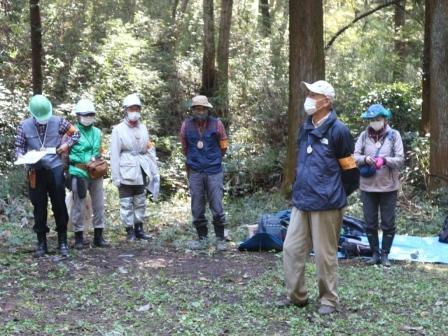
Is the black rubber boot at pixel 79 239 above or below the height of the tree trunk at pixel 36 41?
below

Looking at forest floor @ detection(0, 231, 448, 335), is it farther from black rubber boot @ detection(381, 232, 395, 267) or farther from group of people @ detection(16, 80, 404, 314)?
group of people @ detection(16, 80, 404, 314)

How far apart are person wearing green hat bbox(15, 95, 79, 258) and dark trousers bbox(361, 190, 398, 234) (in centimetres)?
358

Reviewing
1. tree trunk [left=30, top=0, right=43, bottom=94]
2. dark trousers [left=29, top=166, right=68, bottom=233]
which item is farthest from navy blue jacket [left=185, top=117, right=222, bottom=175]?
tree trunk [left=30, top=0, right=43, bottom=94]

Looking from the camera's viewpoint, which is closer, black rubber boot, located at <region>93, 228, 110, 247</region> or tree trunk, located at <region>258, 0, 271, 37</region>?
black rubber boot, located at <region>93, 228, 110, 247</region>

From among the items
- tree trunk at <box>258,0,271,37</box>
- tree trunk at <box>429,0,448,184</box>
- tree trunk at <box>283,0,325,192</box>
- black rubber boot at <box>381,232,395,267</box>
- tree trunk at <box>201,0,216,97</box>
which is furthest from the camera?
tree trunk at <box>258,0,271,37</box>

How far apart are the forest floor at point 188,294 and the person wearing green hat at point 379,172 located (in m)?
0.36

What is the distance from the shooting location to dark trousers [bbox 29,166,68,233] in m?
7.00

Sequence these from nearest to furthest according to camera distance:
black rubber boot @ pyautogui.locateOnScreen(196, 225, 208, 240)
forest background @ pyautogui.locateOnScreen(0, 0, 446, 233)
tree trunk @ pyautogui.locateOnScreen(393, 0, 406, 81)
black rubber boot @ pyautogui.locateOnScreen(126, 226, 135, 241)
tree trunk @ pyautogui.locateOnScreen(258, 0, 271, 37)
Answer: black rubber boot @ pyautogui.locateOnScreen(196, 225, 208, 240) < black rubber boot @ pyautogui.locateOnScreen(126, 226, 135, 241) < forest background @ pyautogui.locateOnScreen(0, 0, 446, 233) < tree trunk @ pyautogui.locateOnScreen(393, 0, 406, 81) < tree trunk @ pyautogui.locateOnScreen(258, 0, 271, 37)

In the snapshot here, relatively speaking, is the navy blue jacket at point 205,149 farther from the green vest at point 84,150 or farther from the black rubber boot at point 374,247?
the black rubber boot at point 374,247

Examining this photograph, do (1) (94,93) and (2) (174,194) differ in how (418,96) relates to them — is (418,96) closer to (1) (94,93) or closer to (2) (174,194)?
(2) (174,194)

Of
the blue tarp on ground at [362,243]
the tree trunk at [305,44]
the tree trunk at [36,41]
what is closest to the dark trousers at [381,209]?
the blue tarp on ground at [362,243]

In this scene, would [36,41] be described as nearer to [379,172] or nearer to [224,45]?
[224,45]

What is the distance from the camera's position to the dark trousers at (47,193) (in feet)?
23.0

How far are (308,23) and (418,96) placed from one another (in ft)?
17.8
